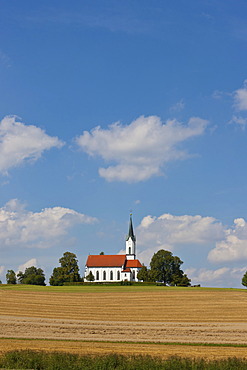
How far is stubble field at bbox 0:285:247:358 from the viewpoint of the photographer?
87.5 ft

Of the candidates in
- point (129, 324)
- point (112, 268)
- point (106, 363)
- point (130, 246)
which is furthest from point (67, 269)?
point (106, 363)

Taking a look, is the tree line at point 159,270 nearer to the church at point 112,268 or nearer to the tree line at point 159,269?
the tree line at point 159,269

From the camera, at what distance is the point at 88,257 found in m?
161

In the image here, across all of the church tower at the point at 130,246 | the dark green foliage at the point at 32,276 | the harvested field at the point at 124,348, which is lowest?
the harvested field at the point at 124,348

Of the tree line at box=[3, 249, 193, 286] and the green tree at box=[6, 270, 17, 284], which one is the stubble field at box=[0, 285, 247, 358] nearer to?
the tree line at box=[3, 249, 193, 286]

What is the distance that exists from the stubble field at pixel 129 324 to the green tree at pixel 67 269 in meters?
53.6

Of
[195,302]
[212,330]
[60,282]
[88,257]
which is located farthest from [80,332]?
[88,257]

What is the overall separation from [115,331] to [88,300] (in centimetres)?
3003

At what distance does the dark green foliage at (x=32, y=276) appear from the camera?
446ft

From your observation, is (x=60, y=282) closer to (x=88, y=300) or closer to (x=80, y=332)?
(x=88, y=300)

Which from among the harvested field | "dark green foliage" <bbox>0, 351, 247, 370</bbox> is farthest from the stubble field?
"dark green foliage" <bbox>0, 351, 247, 370</bbox>

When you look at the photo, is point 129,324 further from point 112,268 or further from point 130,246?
point 130,246

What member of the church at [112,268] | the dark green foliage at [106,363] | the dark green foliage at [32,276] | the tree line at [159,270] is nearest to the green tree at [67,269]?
the tree line at [159,270]

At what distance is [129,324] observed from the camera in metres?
39.9
